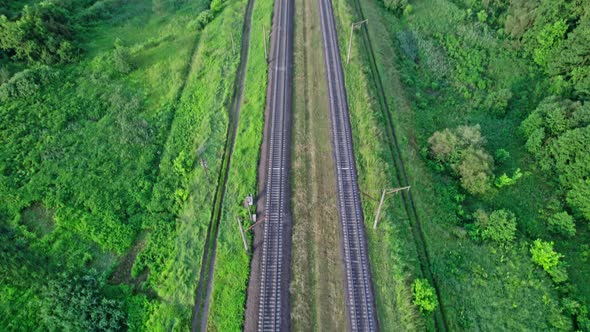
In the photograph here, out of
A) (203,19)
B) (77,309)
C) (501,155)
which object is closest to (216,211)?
(77,309)

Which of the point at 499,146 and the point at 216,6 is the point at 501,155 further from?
the point at 216,6

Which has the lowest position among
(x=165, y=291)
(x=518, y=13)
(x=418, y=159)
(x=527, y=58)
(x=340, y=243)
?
(x=165, y=291)

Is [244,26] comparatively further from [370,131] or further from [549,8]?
[549,8]

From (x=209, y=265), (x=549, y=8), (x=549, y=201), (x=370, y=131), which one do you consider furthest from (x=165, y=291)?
(x=549, y=8)

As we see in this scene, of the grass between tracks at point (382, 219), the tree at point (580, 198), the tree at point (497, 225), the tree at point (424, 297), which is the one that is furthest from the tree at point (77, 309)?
the tree at point (580, 198)

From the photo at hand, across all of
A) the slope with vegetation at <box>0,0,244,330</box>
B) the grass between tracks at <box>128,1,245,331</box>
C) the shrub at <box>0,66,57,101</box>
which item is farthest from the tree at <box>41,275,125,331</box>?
the shrub at <box>0,66,57,101</box>

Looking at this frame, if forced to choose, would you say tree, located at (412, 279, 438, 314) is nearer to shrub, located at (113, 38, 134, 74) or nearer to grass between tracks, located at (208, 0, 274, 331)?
grass between tracks, located at (208, 0, 274, 331)
